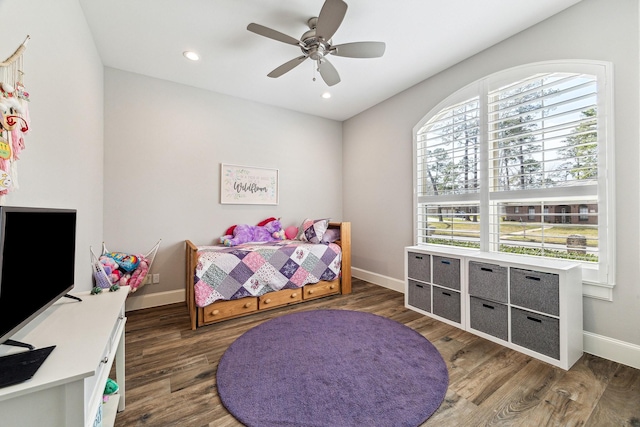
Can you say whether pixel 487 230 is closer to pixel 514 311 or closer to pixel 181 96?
pixel 514 311

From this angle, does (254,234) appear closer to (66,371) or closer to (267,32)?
(267,32)

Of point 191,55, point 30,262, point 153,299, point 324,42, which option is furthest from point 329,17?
point 153,299

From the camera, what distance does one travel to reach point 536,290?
76.4 inches

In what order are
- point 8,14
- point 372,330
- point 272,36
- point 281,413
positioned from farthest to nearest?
point 372,330 → point 272,36 → point 281,413 → point 8,14

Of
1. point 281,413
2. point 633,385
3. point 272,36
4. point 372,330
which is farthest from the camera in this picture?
point 372,330

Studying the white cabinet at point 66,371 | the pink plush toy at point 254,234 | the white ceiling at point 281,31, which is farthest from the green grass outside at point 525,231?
the white cabinet at point 66,371

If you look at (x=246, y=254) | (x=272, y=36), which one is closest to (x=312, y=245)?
(x=246, y=254)

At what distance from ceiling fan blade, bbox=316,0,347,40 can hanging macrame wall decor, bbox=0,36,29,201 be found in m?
1.55

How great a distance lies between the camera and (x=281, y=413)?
1.42 meters

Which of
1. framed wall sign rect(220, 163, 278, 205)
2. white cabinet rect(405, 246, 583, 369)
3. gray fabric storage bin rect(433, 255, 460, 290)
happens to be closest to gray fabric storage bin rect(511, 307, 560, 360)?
white cabinet rect(405, 246, 583, 369)

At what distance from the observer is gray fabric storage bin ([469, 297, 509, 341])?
6.95 ft

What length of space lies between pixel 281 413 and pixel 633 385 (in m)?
2.16

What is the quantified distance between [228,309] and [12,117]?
2.12m

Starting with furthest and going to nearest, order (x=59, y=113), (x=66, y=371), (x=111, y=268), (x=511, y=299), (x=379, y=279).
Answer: (x=379, y=279)
(x=111, y=268)
(x=511, y=299)
(x=59, y=113)
(x=66, y=371)
